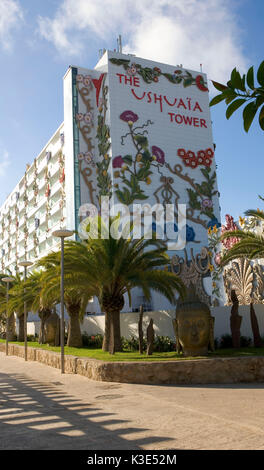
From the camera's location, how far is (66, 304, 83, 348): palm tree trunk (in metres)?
23.9

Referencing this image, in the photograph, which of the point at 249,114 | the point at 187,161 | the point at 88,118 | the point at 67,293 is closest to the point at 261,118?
the point at 249,114

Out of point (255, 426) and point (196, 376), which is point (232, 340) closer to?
point (196, 376)

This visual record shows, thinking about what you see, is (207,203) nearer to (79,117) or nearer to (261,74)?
(79,117)

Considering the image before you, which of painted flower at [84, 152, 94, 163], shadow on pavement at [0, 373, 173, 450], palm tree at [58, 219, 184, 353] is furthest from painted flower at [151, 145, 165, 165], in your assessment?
shadow on pavement at [0, 373, 173, 450]

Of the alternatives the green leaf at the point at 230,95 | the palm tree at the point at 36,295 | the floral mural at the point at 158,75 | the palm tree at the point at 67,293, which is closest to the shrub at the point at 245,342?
the palm tree at the point at 67,293

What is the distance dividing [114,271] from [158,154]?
35.6 m

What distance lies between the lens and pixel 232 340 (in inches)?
632

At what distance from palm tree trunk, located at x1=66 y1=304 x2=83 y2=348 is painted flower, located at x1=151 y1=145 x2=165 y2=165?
2892cm

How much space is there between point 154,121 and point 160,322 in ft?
119

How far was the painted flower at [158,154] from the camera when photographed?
4956 centimetres

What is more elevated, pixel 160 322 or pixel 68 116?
pixel 68 116

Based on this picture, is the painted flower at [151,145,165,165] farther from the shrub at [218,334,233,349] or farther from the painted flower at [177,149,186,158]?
the shrub at [218,334,233,349]
